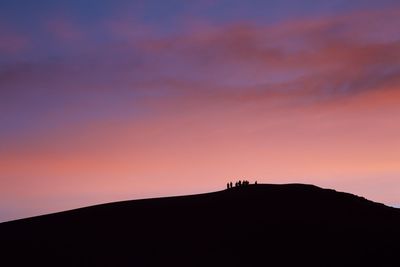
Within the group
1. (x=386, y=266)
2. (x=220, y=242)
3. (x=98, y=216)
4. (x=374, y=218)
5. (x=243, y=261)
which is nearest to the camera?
(x=386, y=266)

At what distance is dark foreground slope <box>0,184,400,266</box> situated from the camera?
2241 centimetres

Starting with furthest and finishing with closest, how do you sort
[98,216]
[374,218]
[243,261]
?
[98,216], [374,218], [243,261]

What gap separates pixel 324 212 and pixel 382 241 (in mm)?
5449

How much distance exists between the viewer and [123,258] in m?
22.4

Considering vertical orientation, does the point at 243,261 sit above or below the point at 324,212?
below

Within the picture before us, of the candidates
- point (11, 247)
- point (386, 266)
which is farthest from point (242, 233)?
point (11, 247)

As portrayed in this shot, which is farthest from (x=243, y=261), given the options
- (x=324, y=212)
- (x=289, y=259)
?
(x=324, y=212)

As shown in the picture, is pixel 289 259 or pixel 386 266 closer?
pixel 386 266

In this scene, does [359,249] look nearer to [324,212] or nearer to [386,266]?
[386,266]

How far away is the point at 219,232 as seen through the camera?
26.1m

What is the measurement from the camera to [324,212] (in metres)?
28.9

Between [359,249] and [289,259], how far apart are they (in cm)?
281

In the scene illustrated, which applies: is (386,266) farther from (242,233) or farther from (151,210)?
(151,210)

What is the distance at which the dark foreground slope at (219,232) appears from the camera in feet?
73.5
